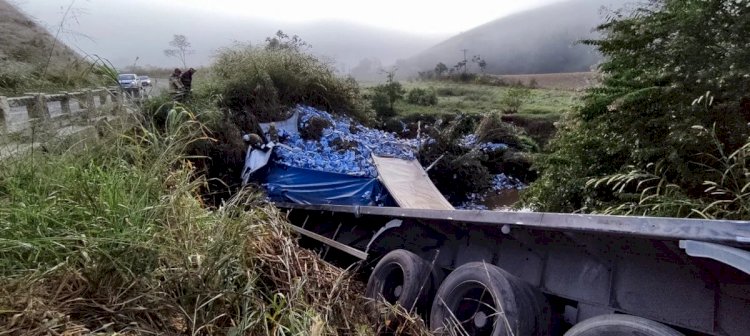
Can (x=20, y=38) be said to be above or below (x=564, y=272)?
above

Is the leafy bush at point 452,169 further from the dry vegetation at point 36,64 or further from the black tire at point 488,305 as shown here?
the black tire at point 488,305

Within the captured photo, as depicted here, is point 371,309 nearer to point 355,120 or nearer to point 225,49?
point 355,120

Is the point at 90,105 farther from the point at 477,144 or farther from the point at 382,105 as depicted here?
the point at 382,105

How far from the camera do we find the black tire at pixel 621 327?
2090mm

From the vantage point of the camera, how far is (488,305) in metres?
2.79

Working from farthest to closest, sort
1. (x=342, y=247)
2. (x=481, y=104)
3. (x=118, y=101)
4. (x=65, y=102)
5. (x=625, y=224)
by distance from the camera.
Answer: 1. (x=481, y=104)
2. (x=342, y=247)
3. (x=65, y=102)
4. (x=118, y=101)
5. (x=625, y=224)

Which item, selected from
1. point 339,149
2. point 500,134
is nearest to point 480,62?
point 500,134

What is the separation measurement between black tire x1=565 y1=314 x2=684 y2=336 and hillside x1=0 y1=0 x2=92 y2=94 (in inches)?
151

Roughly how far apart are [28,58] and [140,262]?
9540 mm

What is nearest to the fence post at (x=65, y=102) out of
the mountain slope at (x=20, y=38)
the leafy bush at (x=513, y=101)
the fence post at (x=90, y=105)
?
the fence post at (x=90, y=105)

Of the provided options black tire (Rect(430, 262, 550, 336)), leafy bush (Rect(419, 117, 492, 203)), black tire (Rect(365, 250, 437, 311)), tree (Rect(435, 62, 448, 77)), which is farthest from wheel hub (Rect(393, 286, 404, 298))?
tree (Rect(435, 62, 448, 77))

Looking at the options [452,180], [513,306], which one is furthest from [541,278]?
[452,180]

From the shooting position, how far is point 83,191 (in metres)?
2.43

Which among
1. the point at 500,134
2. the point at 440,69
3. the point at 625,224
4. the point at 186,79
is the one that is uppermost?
the point at 625,224
